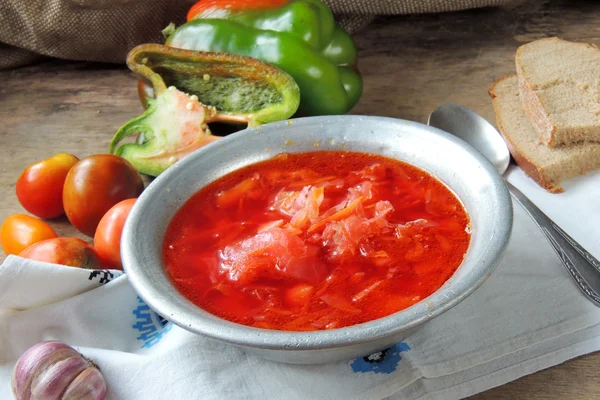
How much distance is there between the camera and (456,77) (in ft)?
10.4

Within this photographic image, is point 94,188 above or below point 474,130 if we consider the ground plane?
above

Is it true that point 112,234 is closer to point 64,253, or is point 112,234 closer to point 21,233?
point 64,253

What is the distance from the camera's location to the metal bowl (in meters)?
1.43

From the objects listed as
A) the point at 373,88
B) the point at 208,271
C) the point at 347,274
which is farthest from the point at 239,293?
the point at 373,88

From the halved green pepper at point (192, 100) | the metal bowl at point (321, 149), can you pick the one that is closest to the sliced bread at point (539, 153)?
the metal bowl at point (321, 149)

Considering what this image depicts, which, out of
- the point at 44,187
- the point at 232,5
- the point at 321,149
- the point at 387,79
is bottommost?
the point at 387,79

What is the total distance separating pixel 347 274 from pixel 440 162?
525 mm

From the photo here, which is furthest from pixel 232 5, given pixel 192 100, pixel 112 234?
pixel 112 234

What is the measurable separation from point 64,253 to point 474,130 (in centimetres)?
151

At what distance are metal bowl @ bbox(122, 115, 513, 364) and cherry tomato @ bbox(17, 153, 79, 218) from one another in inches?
23.3

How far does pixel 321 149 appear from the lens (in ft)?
7.16

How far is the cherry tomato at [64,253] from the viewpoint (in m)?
1.99

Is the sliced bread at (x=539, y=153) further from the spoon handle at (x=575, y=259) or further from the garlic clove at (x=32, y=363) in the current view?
the garlic clove at (x=32, y=363)

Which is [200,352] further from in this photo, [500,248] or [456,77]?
[456,77]
